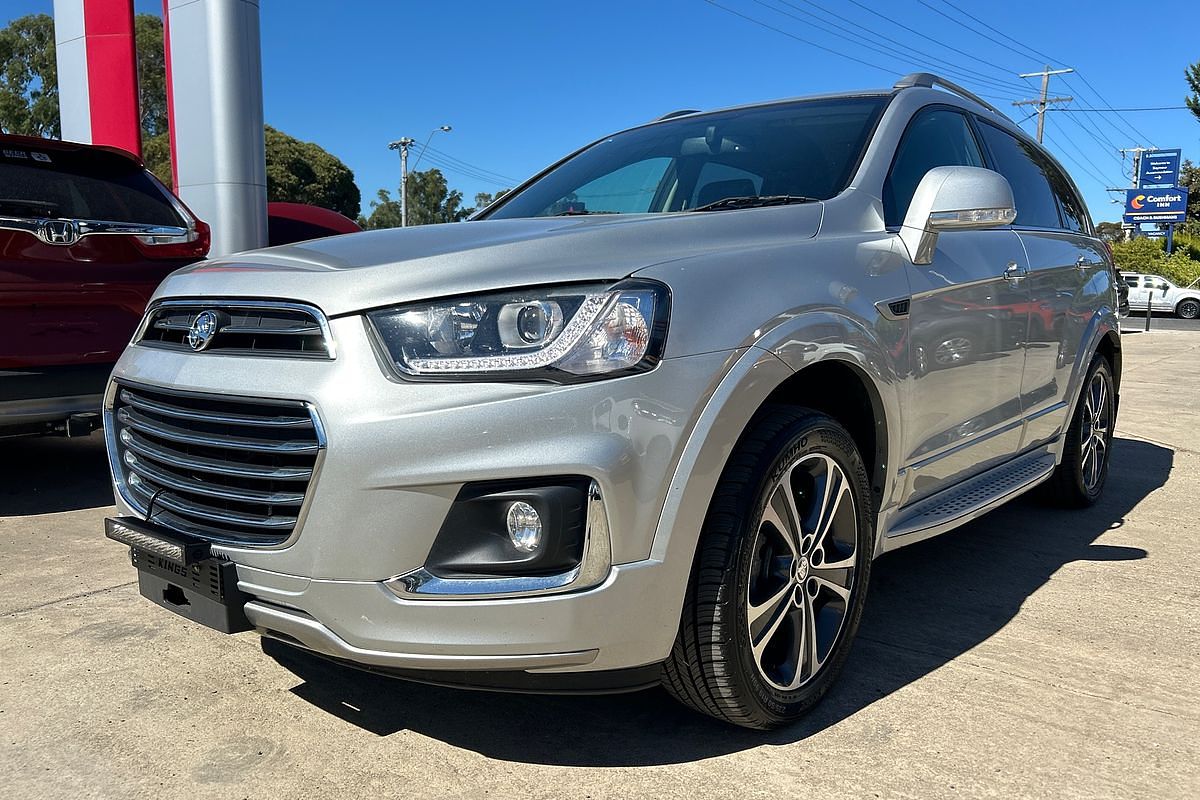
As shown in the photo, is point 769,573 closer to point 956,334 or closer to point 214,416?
point 956,334

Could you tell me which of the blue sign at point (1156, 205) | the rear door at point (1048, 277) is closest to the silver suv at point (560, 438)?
the rear door at point (1048, 277)

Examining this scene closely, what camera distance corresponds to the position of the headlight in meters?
2.00

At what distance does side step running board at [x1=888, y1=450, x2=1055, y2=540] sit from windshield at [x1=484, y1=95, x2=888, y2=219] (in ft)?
3.36

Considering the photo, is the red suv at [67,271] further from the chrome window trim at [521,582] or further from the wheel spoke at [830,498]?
the wheel spoke at [830,498]

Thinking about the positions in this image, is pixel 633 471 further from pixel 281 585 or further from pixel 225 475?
pixel 225 475

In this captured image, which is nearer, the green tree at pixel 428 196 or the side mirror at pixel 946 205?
the side mirror at pixel 946 205

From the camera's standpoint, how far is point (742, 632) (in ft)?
7.41

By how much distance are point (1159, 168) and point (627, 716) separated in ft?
186

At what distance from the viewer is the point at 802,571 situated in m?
2.53

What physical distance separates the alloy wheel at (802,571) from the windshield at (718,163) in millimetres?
905

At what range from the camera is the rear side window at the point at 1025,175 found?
4.07 m

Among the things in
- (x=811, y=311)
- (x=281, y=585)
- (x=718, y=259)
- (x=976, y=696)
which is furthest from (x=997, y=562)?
(x=281, y=585)

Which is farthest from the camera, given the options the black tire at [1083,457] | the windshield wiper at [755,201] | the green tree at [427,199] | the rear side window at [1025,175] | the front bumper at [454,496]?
the green tree at [427,199]

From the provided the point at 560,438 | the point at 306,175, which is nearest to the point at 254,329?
the point at 560,438
